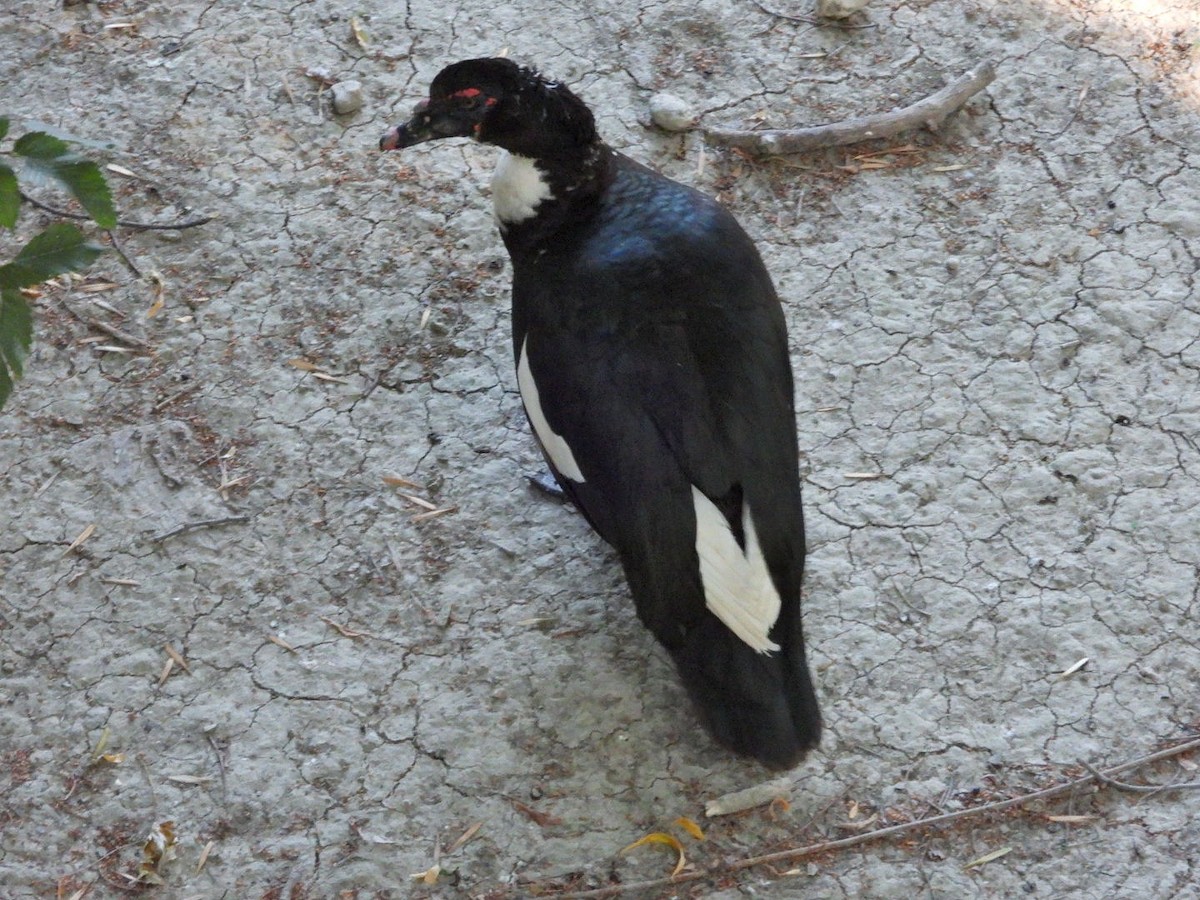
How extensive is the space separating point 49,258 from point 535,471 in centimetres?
133

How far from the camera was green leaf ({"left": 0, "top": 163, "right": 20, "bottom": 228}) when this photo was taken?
4.16 feet

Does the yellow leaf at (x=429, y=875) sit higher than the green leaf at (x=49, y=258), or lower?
lower

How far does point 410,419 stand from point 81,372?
72cm

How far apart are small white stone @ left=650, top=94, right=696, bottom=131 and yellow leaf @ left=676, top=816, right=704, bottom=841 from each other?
1651mm

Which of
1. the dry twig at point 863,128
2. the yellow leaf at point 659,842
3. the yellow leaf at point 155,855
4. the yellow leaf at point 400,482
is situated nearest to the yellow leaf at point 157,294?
the yellow leaf at point 400,482

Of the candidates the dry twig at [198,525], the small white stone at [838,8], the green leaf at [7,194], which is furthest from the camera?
the small white stone at [838,8]

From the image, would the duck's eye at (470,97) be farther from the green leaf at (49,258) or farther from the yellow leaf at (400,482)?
the green leaf at (49,258)

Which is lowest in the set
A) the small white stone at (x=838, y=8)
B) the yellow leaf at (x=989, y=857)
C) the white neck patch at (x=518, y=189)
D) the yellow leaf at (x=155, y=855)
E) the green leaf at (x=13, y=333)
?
A: the yellow leaf at (x=155, y=855)

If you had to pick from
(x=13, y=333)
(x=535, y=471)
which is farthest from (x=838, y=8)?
(x=13, y=333)

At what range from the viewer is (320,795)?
7.20ft

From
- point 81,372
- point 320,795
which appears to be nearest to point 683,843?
point 320,795

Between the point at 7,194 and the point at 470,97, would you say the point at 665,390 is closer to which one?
the point at 470,97

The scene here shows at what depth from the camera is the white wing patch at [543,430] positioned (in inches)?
82.7

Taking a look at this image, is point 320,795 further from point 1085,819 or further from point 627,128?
point 627,128
